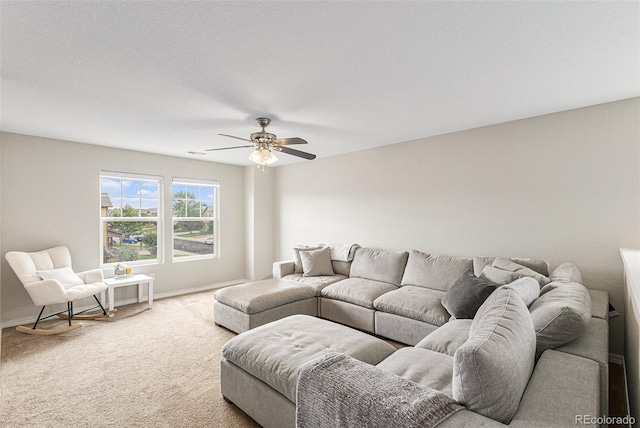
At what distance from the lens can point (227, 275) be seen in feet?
19.3

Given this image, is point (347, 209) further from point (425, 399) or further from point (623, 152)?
point (425, 399)

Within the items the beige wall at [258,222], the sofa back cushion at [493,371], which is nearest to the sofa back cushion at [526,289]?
the sofa back cushion at [493,371]

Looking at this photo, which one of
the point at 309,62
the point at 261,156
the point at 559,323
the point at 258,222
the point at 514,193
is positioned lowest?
the point at 559,323

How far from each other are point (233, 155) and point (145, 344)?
119 inches

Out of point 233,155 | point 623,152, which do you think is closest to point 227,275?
point 233,155

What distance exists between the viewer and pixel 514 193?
10.9ft

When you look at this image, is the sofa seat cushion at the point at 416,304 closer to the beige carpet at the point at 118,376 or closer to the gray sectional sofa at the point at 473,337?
the gray sectional sofa at the point at 473,337

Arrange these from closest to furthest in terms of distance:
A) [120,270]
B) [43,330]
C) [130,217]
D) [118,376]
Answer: [118,376] → [43,330] → [120,270] → [130,217]

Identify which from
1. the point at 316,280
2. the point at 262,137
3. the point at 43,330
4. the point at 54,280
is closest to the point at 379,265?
the point at 316,280

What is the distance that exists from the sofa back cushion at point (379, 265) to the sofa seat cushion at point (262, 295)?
80 cm

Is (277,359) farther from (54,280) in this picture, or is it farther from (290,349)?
(54,280)

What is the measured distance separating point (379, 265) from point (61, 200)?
4420 millimetres

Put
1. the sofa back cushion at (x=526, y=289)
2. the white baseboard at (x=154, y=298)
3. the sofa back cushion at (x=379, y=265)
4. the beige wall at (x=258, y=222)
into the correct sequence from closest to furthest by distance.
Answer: the sofa back cushion at (x=526, y=289)
the white baseboard at (x=154, y=298)
the sofa back cushion at (x=379, y=265)
the beige wall at (x=258, y=222)

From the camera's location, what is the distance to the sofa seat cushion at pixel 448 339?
2029 mm
